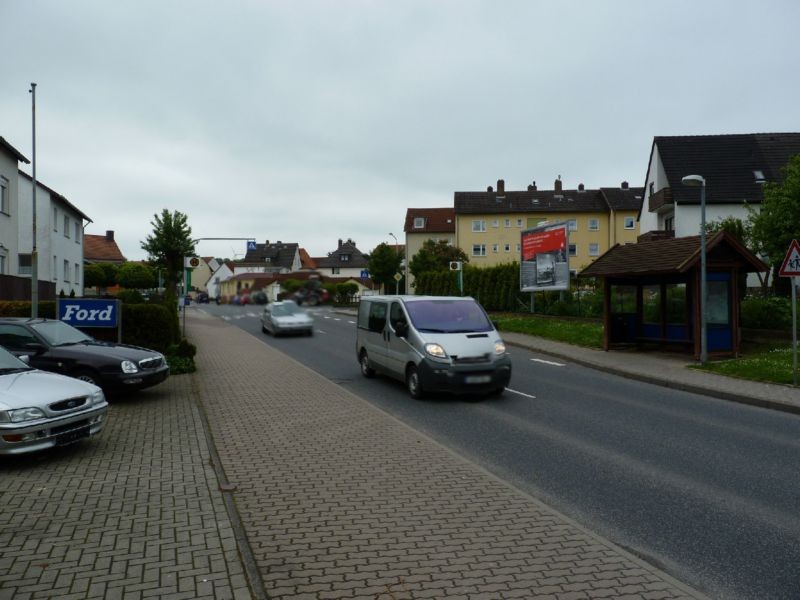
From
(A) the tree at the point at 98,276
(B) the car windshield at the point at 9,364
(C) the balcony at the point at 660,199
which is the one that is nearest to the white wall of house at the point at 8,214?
(B) the car windshield at the point at 9,364

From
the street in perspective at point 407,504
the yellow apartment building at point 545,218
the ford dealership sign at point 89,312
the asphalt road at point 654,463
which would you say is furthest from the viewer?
the yellow apartment building at point 545,218

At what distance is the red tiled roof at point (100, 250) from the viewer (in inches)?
2678

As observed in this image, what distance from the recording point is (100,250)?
70750 mm

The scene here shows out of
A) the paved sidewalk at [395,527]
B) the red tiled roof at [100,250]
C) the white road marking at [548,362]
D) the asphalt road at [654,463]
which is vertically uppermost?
the red tiled roof at [100,250]

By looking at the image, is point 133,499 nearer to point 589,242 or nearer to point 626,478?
point 626,478

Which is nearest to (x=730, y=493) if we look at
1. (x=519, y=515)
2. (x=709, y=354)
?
(x=519, y=515)

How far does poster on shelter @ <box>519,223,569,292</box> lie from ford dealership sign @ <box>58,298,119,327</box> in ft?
61.9

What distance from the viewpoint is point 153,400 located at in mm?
11344

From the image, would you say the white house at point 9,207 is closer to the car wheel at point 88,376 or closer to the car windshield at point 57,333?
the car windshield at point 57,333

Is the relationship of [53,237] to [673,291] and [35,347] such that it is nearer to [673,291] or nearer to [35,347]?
[35,347]

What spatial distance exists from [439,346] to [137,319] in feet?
27.2

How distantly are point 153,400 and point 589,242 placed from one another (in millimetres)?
A: 62427

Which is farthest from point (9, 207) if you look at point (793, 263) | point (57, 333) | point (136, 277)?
point (793, 263)

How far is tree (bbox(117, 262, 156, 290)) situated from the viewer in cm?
5106
